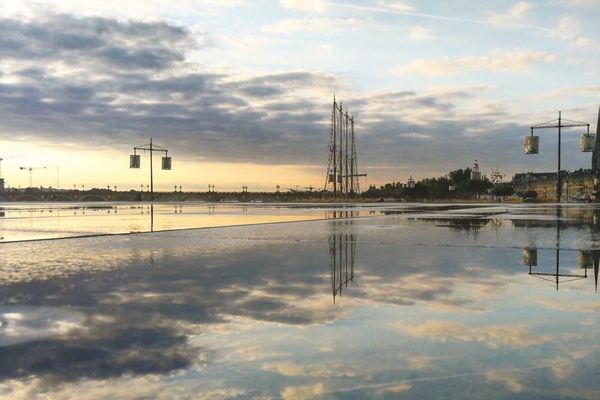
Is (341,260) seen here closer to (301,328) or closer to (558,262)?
(558,262)

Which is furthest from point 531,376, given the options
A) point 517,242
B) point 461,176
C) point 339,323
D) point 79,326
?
point 461,176

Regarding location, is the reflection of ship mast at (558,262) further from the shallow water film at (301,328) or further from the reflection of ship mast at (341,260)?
the reflection of ship mast at (341,260)

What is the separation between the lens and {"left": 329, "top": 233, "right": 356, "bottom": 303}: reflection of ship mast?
9.35 m

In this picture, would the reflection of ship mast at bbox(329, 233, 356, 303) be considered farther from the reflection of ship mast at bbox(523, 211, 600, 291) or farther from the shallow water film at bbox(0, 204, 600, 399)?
the reflection of ship mast at bbox(523, 211, 600, 291)

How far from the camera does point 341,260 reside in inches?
494

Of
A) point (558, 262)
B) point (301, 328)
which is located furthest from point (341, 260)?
point (301, 328)

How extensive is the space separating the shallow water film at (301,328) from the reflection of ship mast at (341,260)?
0.06m

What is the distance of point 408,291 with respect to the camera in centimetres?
857

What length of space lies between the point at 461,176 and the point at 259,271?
514 feet

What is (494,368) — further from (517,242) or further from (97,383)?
(517,242)

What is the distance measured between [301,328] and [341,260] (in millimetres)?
6392

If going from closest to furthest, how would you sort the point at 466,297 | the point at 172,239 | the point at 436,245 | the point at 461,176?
the point at 466,297 < the point at 436,245 < the point at 172,239 < the point at 461,176

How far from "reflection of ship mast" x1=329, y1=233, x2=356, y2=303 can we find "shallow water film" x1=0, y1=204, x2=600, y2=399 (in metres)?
0.06

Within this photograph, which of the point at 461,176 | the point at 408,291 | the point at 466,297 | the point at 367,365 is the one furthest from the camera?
the point at 461,176
